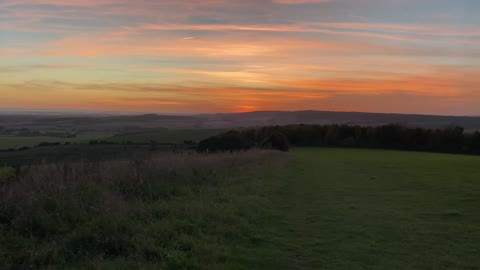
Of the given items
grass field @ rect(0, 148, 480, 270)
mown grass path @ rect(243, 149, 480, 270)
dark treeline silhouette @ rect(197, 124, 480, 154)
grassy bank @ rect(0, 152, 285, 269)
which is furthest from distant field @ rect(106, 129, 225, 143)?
grassy bank @ rect(0, 152, 285, 269)

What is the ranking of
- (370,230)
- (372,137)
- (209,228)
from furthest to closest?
(372,137)
(370,230)
(209,228)

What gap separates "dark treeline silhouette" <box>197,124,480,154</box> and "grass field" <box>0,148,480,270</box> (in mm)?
45437

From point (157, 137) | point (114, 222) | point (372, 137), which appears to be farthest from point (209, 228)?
point (372, 137)

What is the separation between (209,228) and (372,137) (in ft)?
241

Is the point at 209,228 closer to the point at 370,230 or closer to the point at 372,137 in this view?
the point at 370,230

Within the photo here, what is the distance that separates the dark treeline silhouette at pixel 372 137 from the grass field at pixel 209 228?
149 feet

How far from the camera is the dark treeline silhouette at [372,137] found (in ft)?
224

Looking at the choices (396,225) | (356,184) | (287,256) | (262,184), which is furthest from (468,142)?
(287,256)

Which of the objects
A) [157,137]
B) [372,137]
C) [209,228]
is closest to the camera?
[209,228]

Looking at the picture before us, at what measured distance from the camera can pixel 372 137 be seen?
7831 cm

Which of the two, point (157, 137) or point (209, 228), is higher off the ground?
point (209, 228)

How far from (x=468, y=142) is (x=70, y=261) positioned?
74.2 meters

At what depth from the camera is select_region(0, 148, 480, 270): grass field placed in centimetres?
718

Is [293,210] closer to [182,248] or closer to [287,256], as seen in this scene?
[287,256]
